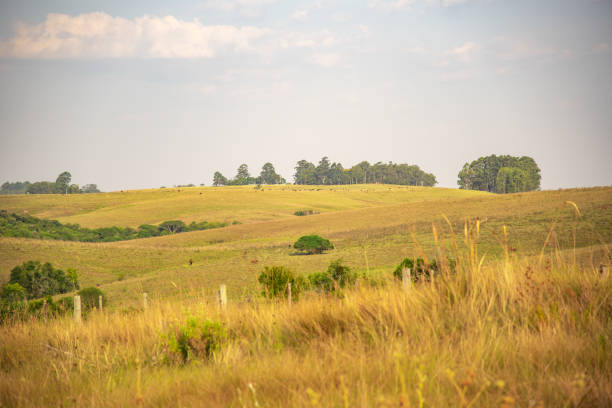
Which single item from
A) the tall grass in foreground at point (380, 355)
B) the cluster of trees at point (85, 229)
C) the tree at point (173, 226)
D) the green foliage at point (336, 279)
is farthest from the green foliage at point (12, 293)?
the tree at point (173, 226)

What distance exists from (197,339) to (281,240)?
56.1 metres

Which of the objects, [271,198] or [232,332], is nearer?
[232,332]

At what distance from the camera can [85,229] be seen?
92625 mm


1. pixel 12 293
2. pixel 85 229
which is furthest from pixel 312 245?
pixel 85 229

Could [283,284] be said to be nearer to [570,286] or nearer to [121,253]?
[570,286]

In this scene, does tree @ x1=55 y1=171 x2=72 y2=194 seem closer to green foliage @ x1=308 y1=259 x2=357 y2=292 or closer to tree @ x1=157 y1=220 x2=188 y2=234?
tree @ x1=157 y1=220 x2=188 y2=234

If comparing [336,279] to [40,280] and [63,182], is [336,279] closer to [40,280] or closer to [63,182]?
[40,280]

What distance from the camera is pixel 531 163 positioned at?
168 meters

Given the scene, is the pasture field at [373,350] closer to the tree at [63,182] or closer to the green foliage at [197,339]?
the green foliage at [197,339]

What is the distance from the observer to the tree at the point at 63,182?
187500 mm

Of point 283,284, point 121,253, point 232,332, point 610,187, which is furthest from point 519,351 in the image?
point 610,187

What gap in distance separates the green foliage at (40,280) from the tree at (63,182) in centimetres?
16747

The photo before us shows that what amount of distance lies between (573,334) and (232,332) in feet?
10.6

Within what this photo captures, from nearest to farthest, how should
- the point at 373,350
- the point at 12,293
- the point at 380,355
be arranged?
the point at 380,355
the point at 373,350
the point at 12,293
